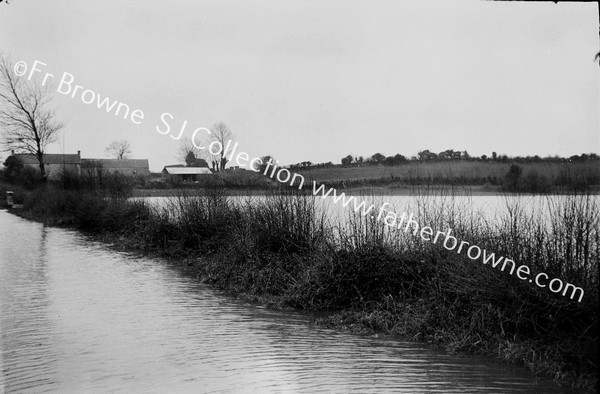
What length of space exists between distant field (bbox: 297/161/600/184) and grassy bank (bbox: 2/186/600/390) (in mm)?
565

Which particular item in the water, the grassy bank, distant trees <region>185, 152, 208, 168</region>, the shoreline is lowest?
the water

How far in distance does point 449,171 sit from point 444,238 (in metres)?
3.11

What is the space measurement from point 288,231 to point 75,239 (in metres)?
14.3

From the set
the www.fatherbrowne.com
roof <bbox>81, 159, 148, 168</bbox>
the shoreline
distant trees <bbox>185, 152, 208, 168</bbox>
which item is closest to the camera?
the www.fatherbrowne.com

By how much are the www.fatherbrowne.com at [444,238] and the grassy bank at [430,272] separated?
115mm

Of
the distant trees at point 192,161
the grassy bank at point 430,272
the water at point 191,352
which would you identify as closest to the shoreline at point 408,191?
the grassy bank at point 430,272

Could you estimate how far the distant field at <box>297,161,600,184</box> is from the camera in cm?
840

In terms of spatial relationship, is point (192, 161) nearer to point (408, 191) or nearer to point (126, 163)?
point (408, 191)

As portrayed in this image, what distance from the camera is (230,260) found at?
1467 centimetres

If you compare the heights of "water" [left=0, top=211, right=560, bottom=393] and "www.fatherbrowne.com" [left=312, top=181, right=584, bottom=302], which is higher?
"www.fatherbrowne.com" [left=312, top=181, right=584, bottom=302]

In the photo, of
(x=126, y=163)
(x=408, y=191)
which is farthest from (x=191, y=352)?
(x=126, y=163)

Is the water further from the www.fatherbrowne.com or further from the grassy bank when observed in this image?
the www.fatherbrowne.com

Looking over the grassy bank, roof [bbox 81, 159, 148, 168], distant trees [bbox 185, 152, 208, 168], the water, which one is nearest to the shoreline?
the grassy bank

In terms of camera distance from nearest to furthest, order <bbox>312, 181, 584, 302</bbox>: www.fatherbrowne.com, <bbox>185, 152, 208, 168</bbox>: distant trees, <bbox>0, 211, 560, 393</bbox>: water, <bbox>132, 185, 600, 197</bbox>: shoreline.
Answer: <bbox>0, 211, 560, 393</bbox>: water, <bbox>312, 181, 584, 302</bbox>: www.fatherbrowne.com, <bbox>132, 185, 600, 197</bbox>: shoreline, <bbox>185, 152, 208, 168</bbox>: distant trees
